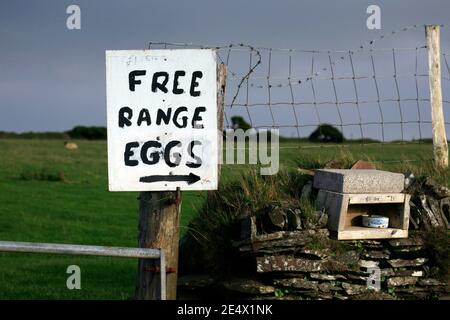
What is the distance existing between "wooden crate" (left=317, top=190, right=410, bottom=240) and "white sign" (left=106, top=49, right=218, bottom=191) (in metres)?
2.01

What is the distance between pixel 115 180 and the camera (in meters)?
6.45

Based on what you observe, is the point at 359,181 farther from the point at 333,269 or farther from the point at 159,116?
the point at 159,116

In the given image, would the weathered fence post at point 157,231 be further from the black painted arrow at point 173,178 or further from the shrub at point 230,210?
the shrub at point 230,210

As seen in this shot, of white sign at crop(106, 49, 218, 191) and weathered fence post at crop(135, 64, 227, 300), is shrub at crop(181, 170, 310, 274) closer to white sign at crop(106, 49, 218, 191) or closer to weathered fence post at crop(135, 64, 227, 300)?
weathered fence post at crop(135, 64, 227, 300)

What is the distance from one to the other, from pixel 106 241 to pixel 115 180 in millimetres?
11349

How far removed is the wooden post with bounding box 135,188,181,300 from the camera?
673cm

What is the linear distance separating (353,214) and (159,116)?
10.0 ft

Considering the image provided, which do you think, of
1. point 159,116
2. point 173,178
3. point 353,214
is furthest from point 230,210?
point 159,116

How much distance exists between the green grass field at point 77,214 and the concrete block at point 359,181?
1020 mm

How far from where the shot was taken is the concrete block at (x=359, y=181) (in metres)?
8.06

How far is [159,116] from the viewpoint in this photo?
6.46 metres

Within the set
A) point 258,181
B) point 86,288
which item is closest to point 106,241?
point 86,288

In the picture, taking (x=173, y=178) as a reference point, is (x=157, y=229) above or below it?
below

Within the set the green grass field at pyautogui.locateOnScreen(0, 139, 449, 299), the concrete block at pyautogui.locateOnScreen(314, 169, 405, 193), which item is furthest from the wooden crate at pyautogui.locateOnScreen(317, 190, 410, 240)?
the green grass field at pyautogui.locateOnScreen(0, 139, 449, 299)
